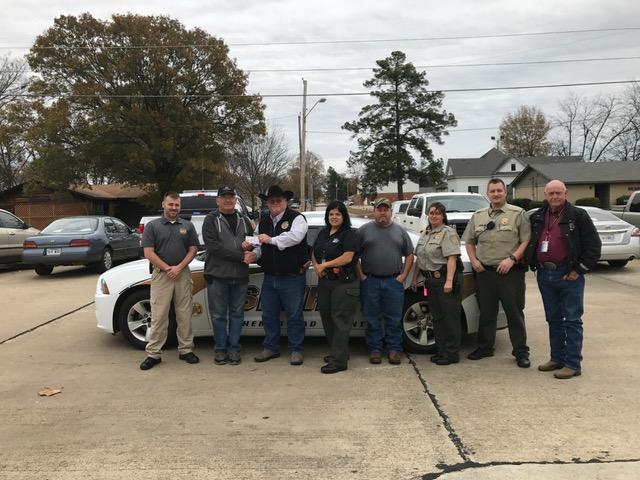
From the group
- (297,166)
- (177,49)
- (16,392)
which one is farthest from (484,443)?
(297,166)

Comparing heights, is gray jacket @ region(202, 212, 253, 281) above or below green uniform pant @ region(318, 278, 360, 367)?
above

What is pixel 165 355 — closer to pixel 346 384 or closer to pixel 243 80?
pixel 346 384

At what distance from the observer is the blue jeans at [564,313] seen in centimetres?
485

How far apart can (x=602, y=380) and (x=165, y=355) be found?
4297 mm

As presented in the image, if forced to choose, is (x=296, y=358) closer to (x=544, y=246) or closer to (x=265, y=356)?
(x=265, y=356)

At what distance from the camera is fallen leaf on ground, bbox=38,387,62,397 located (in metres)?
4.76

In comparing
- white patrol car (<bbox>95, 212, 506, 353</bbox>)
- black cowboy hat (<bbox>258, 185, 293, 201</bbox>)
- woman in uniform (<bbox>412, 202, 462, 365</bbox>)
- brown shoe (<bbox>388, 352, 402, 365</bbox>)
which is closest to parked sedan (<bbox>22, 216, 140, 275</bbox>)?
white patrol car (<bbox>95, 212, 506, 353</bbox>)

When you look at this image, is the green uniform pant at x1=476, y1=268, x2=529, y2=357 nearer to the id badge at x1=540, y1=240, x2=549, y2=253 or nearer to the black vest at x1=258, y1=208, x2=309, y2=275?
the id badge at x1=540, y1=240, x2=549, y2=253

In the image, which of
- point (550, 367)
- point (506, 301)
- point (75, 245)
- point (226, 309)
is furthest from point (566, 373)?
point (75, 245)

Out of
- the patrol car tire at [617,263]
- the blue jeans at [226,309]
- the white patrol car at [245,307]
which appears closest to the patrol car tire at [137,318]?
the white patrol car at [245,307]

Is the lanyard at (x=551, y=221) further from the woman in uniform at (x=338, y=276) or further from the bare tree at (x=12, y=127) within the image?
the bare tree at (x=12, y=127)

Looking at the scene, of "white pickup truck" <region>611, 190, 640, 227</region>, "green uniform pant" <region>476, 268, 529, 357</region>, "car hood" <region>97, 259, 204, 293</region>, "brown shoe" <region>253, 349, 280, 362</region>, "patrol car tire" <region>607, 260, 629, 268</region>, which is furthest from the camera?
"white pickup truck" <region>611, 190, 640, 227</region>

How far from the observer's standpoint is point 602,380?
4.85 m

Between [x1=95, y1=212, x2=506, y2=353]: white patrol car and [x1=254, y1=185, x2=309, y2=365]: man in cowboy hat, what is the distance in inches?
11.5
